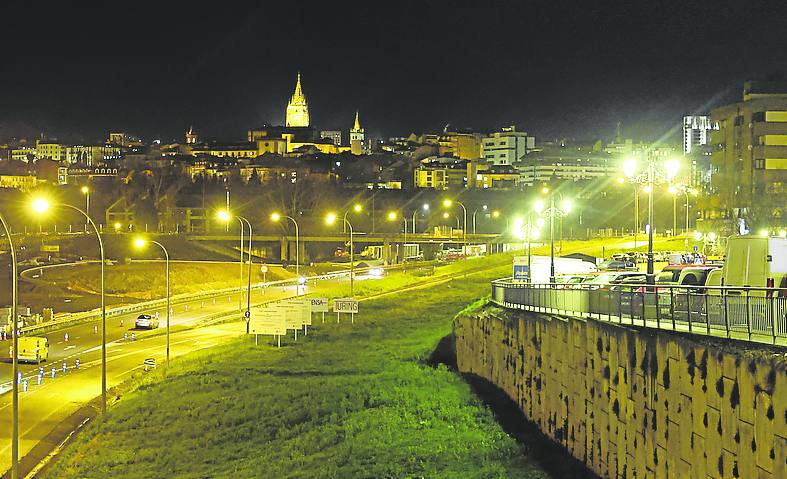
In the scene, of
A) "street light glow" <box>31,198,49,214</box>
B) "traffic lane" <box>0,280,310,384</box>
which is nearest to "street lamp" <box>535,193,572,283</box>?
"street light glow" <box>31,198,49,214</box>

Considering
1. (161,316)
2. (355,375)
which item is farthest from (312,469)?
(161,316)

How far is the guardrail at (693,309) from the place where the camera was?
38.3 feet

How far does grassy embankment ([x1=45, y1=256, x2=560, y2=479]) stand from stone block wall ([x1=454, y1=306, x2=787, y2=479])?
133 cm

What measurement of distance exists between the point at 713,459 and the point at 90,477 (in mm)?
16763

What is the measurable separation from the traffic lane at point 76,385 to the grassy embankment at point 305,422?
267 cm

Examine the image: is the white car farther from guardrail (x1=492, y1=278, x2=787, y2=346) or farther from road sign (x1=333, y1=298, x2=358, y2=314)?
guardrail (x1=492, y1=278, x2=787, y2=346)

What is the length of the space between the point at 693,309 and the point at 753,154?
84915 millimetres

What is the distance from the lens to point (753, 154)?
92250 mm

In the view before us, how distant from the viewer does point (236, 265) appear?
107688mm

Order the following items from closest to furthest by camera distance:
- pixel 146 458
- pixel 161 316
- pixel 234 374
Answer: pixel 146 458 < pixel 234 374 < pixel 161 316

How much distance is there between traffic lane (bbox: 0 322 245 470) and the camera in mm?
31672

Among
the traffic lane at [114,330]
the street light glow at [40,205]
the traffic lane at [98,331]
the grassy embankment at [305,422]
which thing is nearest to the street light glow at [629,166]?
the grassy embankment at [305,422]

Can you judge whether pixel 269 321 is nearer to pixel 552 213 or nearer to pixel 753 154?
pixel 552 213

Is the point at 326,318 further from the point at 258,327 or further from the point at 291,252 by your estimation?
the point at 291,252
